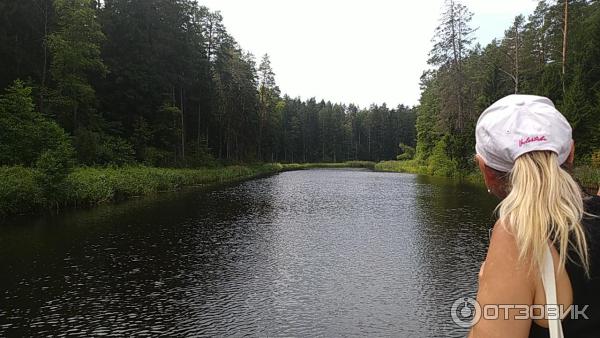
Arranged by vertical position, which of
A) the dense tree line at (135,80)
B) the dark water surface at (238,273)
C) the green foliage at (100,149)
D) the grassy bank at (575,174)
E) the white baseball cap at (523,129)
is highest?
the dense tree line at (135,80)

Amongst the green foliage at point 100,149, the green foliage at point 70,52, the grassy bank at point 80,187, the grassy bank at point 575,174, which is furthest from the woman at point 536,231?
the green foliage at point 70,52

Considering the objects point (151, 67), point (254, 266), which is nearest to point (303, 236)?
point (254, 266)

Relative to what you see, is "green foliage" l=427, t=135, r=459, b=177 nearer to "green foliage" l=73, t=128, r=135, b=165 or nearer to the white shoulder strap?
"green foliage" l=73, t=128, r=135, b=165

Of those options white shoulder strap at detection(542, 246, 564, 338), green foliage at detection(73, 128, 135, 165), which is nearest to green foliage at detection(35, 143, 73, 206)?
green foliage at detection(73, 128, 135, 165)

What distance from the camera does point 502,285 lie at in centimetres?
121

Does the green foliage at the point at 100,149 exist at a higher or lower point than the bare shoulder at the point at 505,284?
higher

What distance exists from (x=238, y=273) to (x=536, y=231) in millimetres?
9443

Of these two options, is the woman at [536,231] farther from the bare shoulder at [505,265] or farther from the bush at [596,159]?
the bush at [596,159]

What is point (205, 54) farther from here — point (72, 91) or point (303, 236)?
point (303, 236)

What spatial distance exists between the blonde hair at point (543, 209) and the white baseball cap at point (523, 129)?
3 cm

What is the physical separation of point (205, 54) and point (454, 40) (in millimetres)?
27492

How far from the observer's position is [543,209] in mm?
1248

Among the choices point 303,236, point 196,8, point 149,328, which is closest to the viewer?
point 149,328

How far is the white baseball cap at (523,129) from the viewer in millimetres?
1288
